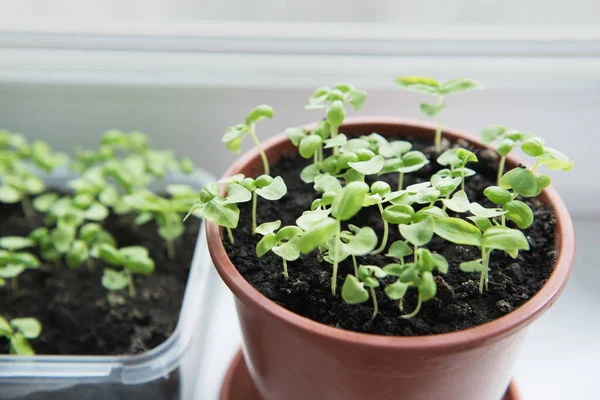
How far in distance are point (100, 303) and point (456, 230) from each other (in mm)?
694

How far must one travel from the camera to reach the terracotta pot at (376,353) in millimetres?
613

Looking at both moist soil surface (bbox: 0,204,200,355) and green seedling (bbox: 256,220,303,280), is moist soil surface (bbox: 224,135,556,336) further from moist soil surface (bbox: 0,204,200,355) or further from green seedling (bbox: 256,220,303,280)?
moist soil surface (bbox: 0,204,200,355)

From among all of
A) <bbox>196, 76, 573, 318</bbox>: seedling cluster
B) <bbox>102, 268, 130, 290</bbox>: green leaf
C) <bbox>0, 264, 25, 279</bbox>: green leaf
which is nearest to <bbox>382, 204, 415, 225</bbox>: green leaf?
<bbox>196, 76, 573, 318</bbox>: seedling cluster

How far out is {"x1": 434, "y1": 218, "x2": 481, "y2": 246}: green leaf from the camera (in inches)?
25.0

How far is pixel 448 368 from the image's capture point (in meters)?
0.64

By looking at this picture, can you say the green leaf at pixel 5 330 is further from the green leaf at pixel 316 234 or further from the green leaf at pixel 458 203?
the green leaf at pixel 458 203

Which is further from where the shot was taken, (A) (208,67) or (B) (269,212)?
(A) (208,67)

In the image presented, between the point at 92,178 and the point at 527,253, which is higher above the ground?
the point at 527,253

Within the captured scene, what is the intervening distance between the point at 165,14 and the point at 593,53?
2.64 feet

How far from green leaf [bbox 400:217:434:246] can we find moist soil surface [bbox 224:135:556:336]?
11 centimetres

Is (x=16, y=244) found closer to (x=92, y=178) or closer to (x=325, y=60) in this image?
(x=92, y=178)

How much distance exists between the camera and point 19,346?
93 centimetres

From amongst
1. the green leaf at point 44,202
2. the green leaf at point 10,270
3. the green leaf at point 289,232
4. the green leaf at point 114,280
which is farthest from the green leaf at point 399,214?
the green leaf at point 44,202

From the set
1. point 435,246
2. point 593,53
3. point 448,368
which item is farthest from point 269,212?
point 593,53
